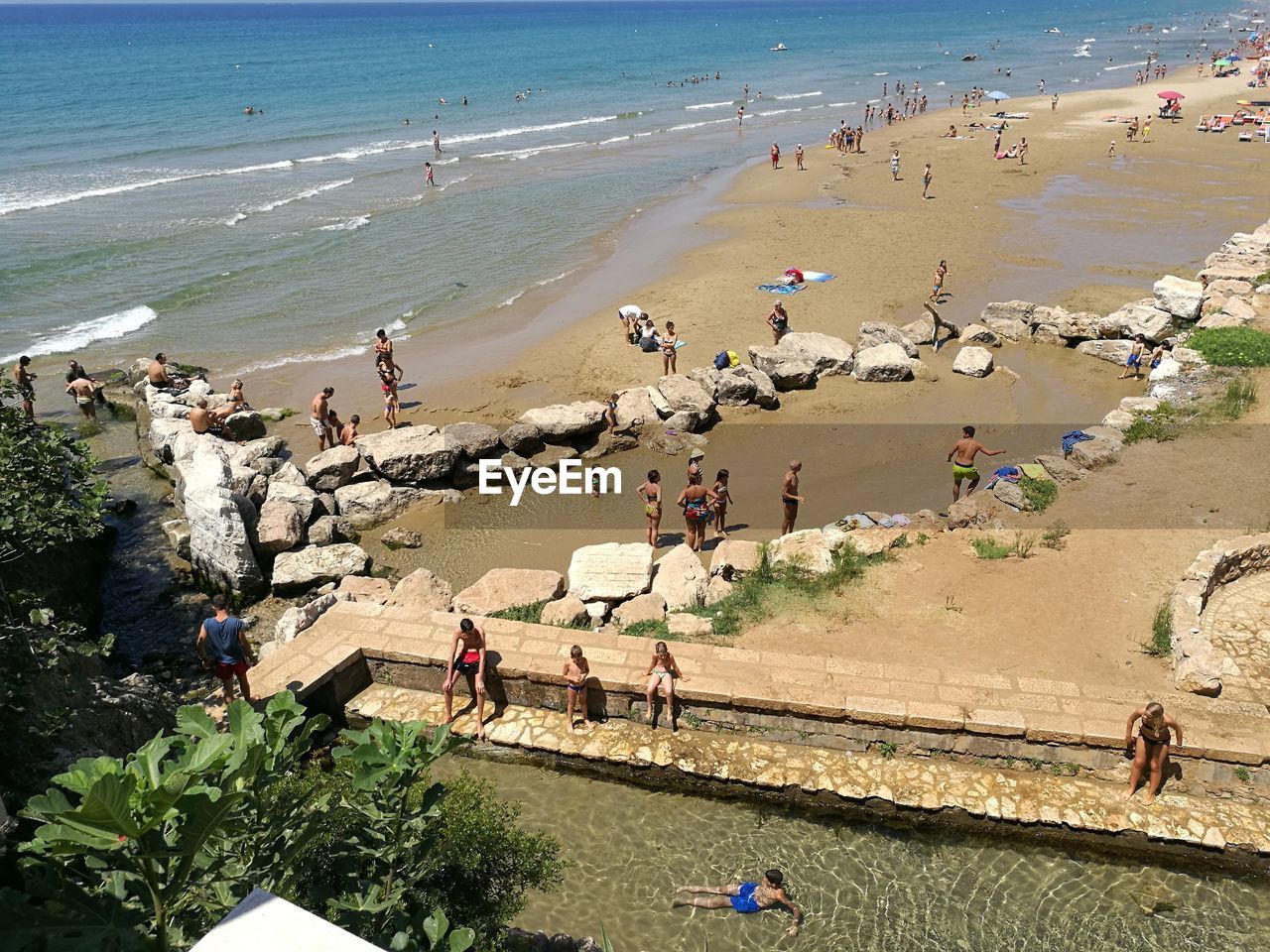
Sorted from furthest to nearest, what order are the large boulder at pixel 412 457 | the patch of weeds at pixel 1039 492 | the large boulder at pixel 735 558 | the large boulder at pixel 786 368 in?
the large boulder at pixel 786 368
the large boulder at pixel 412 457
the patch of weeds at pixel 1039 492
the large boulder at pixel 735 558

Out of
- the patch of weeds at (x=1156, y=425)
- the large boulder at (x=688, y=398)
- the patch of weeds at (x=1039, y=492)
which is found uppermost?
the large boulder at (x=688, y=398)

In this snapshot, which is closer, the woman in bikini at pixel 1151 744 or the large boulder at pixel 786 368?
the woman in bikini at pixel 1151 744

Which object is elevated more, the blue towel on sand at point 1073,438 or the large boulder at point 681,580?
the blue towel on sand at point 1073,438

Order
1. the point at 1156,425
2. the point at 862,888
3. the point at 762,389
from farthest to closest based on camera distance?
the point at 762,389 → the point at 1156,425 → the point at 862,888

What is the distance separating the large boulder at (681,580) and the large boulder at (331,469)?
6769 mm

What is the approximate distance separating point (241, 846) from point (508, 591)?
23.8 ft

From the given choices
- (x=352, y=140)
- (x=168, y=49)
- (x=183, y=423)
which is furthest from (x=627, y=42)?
(x=183, y=423)

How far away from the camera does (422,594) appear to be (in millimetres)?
11742

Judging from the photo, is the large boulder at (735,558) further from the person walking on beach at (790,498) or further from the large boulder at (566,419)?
the large boulder at (566,419)

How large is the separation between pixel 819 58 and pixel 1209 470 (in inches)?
3650

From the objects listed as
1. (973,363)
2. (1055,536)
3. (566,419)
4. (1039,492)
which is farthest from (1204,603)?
(566,419)

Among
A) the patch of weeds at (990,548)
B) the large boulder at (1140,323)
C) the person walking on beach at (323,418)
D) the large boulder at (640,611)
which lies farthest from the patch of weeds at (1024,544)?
the person walking on beach at (323,418)

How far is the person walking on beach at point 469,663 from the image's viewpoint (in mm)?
9602

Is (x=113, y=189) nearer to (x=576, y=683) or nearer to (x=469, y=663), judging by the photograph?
(x=469, y=663)
